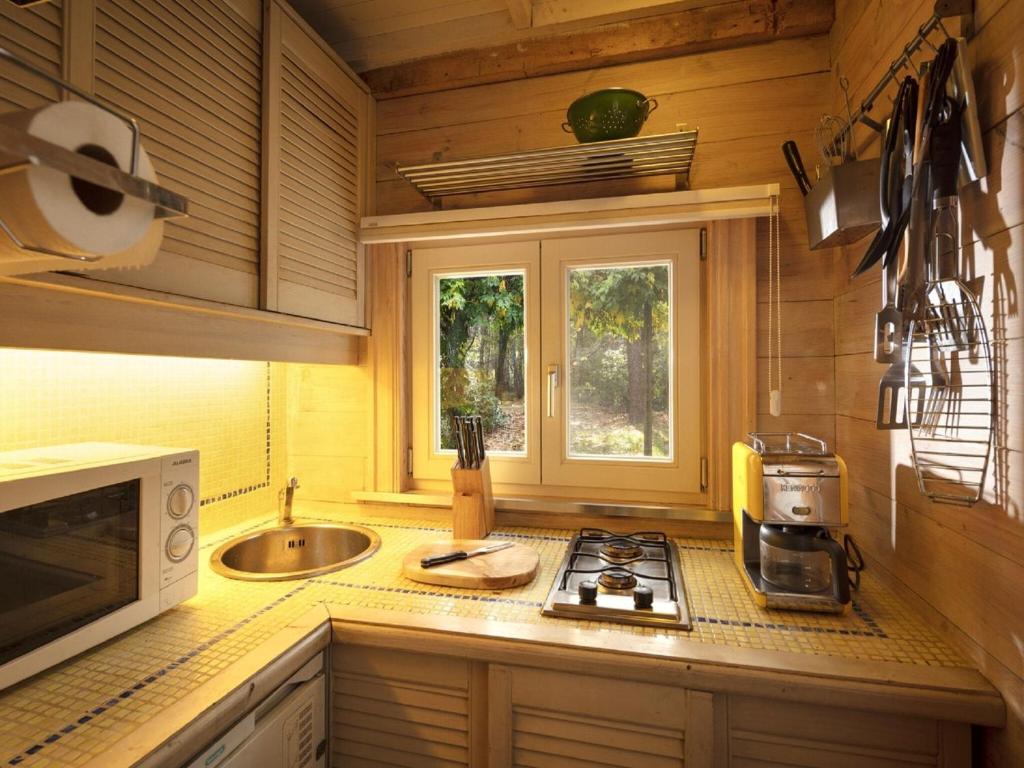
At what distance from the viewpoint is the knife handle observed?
1332mm

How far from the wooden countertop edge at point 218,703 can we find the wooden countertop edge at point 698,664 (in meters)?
0.10

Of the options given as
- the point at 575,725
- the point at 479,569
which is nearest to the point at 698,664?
the point at 575,725

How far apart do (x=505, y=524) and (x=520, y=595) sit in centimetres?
54

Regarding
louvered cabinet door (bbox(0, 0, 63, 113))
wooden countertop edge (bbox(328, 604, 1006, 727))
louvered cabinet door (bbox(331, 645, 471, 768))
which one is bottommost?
louvered cabinet door (bbox(331, 645, 471, 768))

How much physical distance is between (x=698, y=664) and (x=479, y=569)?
559mm

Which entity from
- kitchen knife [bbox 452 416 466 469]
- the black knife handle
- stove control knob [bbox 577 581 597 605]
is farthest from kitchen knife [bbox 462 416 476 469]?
the black knife handle

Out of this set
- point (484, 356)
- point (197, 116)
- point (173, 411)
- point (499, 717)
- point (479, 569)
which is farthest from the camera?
point (484, 356)

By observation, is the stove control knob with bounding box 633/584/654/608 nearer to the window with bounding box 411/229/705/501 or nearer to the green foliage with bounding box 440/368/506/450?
the window with bounding box 411/229/705/501

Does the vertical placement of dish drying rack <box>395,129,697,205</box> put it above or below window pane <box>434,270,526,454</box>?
above

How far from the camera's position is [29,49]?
85 centimetres

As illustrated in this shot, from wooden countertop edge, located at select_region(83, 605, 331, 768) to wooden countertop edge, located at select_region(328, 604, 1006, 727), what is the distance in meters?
0.10

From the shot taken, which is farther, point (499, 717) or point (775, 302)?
point (775, 302)

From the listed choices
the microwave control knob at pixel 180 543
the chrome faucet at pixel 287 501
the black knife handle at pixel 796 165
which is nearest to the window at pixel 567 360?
the black knife handle at pixel 796 165

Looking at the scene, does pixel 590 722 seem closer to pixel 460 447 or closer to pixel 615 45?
pixel 460 447
